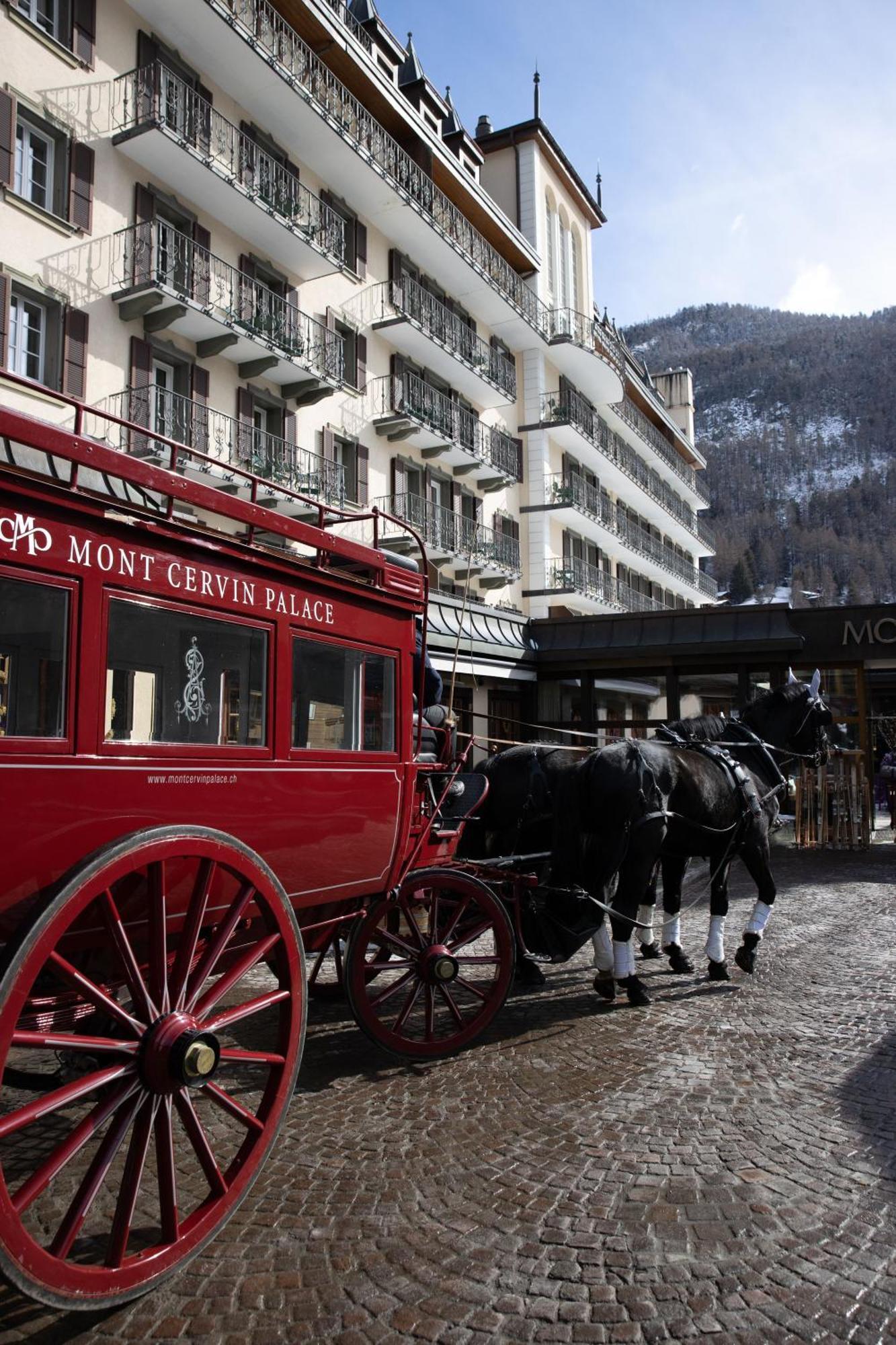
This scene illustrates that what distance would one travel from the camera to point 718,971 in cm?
676

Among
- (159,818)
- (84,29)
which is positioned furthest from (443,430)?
(159,818)

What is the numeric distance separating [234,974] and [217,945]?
0.39ft

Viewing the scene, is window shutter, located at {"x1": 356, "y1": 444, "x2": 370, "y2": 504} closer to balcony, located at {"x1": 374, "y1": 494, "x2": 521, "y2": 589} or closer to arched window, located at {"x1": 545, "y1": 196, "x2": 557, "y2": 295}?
balcony, located at {"x1": 374, "y1": 494, "x2": 521, "y2": 589}

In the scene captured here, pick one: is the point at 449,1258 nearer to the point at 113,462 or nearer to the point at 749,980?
the point at 113,462

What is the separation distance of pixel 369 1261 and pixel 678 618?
16.8 m

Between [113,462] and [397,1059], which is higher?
[113,462]

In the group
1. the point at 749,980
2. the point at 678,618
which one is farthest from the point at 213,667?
the point at 678,618

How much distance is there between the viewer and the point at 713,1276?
299cm

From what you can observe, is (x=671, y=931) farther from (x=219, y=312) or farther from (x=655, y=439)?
(x=655, y=439)

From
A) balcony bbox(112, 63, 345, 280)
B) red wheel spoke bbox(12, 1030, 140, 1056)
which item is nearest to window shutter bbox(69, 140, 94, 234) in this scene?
balcony bbox(112, 63, 345, 280)

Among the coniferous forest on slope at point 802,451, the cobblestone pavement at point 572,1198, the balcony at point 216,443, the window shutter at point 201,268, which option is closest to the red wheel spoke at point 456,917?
the cobblestone pavement at point 572,1198

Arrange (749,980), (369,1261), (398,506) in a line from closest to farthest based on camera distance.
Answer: (369,1261)
(749,980)
(398,506)

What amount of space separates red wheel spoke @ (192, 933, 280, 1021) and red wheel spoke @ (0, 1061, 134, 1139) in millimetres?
303

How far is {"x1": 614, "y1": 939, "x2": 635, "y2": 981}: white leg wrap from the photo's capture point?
6.05 meters
